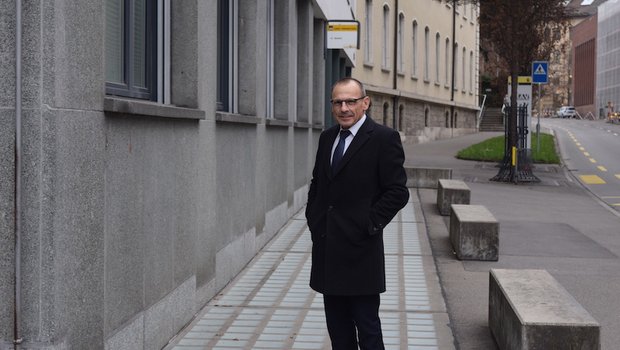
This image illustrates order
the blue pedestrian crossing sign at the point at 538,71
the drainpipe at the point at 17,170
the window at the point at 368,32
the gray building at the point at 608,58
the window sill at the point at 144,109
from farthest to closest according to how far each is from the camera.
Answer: the gray building at the point at 608,58 → the window at the point at 368,32 → the blue pedestrian crossing sign at the point at 538,71 → the window sill at the point at 144,109 → the drainpipe at the point at 17,170

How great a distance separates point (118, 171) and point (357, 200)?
1346mm

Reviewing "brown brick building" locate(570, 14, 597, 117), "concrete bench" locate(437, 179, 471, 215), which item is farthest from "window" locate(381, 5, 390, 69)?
"brown brick building" locate(570, 14, 597, 117)

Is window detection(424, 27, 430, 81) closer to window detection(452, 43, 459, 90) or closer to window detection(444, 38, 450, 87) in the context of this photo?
window detection(444, 38, 450, 87)

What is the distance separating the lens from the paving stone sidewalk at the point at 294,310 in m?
6.27

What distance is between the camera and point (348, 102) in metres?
4.61

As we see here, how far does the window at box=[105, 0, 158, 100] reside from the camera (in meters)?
5.33

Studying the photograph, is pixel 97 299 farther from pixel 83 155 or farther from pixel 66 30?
pixel 66 30

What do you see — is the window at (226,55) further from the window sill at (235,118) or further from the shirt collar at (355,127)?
the shirt collar at (355,127)

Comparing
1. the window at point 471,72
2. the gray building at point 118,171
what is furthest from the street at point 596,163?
the window at point 471,72

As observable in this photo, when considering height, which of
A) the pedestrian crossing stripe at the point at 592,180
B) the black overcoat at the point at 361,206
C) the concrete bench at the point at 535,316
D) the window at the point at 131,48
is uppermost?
the window at the point at 131,48

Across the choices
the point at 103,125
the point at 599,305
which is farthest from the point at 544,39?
the point at 103,125

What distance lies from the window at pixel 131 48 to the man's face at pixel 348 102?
1462 millimetres

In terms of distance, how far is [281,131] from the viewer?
12.5 m

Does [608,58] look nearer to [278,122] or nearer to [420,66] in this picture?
[420,66]
